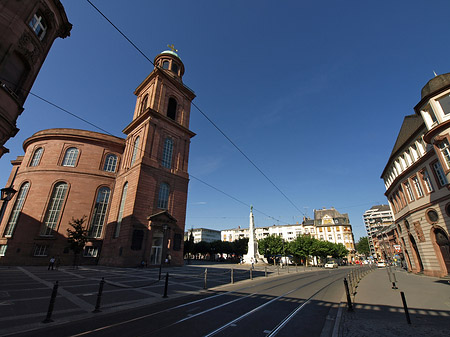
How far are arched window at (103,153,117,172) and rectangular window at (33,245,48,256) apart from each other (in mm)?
13488

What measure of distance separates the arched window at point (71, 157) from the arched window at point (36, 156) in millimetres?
4019

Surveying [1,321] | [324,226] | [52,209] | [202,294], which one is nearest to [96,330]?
[1,321]

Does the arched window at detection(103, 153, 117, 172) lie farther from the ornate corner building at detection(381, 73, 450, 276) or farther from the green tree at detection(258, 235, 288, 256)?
the ornate corner building at detection(381, 73, 450, 276)

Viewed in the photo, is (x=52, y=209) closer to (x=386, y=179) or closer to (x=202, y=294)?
(x=202, y=294)

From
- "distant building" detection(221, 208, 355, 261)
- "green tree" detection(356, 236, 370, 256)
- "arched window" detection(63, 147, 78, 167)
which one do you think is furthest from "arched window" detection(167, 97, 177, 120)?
"green tree" detection(356, 236, 370, 256)

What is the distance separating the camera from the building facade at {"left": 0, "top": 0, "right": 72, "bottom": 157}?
10.8m

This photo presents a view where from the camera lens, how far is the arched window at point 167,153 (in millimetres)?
31578

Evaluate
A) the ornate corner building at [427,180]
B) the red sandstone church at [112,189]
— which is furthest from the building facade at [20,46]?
the ornate corner building at [427,180]

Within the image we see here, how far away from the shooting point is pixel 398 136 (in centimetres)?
2677

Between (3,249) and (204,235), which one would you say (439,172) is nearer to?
(3,249)

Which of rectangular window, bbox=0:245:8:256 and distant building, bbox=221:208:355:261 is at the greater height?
distant building, bbox=221:208:355:261

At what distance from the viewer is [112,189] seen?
34.2 meters

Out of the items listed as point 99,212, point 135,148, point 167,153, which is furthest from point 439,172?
point 99,212

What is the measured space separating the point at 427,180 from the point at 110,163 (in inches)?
1699
